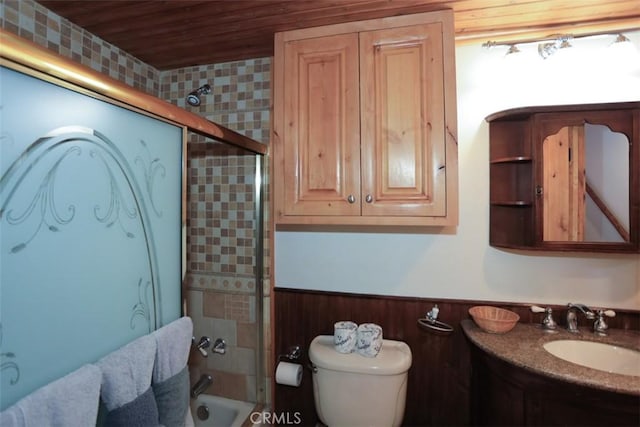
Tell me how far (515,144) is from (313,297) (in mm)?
1196

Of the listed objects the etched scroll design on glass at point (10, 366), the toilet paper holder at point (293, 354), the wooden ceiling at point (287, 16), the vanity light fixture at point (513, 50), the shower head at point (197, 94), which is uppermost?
the wooden ceiling at point (287, 16)

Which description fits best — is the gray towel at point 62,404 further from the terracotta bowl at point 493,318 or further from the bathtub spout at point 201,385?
the terracotta bowl at point 493,318

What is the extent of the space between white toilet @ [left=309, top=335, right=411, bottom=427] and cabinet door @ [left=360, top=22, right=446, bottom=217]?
24.7 inches

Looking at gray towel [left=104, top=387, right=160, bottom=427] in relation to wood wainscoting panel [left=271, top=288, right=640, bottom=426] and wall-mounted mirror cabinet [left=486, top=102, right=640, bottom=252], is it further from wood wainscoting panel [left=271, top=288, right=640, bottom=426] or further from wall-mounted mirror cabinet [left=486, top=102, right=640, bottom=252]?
wall-mounted mirror cabinet [left=486, top=102, right=640, bottom=252]

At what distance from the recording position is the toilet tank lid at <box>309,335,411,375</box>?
1.30 meters

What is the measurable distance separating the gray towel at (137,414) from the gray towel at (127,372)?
0.5 inches

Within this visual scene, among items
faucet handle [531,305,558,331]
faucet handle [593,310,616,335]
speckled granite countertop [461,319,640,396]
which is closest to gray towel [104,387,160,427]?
speckled granite countertop [461,319,640,396]

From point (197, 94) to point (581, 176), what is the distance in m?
A: 1.80

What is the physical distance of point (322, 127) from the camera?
1.32 meters

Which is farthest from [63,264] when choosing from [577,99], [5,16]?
[577,99]

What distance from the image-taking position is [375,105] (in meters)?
1.27

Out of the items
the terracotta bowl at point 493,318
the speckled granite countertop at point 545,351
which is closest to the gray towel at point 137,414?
the speckled granite countertop at point 545,351

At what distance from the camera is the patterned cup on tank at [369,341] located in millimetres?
1353

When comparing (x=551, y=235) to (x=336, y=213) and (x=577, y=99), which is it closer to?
(x=577, y=99)
